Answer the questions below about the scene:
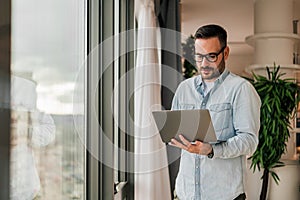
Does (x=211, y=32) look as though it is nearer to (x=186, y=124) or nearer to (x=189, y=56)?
(x=186, y=124)

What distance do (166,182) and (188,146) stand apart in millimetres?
1821

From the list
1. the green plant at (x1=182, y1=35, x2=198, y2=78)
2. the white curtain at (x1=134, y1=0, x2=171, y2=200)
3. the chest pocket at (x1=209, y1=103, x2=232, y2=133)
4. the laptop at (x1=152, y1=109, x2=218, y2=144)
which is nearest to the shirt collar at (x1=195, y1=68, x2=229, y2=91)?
the chest pocket at (x1=209, y1=103, x2=232, y2=133)

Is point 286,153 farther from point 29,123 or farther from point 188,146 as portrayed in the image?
point 29,123

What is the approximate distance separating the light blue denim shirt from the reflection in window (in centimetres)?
55

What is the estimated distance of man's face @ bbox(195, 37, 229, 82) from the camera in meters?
2.49

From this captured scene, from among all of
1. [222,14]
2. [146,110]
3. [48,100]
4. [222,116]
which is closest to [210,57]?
[222,116]

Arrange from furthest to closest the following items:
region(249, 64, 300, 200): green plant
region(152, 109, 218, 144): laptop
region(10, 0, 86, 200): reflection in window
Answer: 1. region(249, 64, 300, 200): green plant
2. region(152, 109, 218, 144): laptop
3. region(10, 0, 86, 200): reflection in window

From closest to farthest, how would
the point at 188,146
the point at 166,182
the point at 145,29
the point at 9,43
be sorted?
the point at 9,43 < the point at 188,146 < the point at 145,29 < the point at 166,182

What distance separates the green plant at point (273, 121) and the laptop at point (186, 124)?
93.8 inches

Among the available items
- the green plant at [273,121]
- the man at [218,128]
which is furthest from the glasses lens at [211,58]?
the green plant at [273,121]

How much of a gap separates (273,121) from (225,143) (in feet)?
7.93

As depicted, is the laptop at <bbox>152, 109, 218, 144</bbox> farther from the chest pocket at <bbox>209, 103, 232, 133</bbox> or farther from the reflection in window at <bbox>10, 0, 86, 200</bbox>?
the reflection in window at <bbox>10, 0, 86, 200</bbox>

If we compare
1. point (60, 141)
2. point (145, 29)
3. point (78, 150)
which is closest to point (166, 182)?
point (145, 29)

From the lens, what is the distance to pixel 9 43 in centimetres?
112
